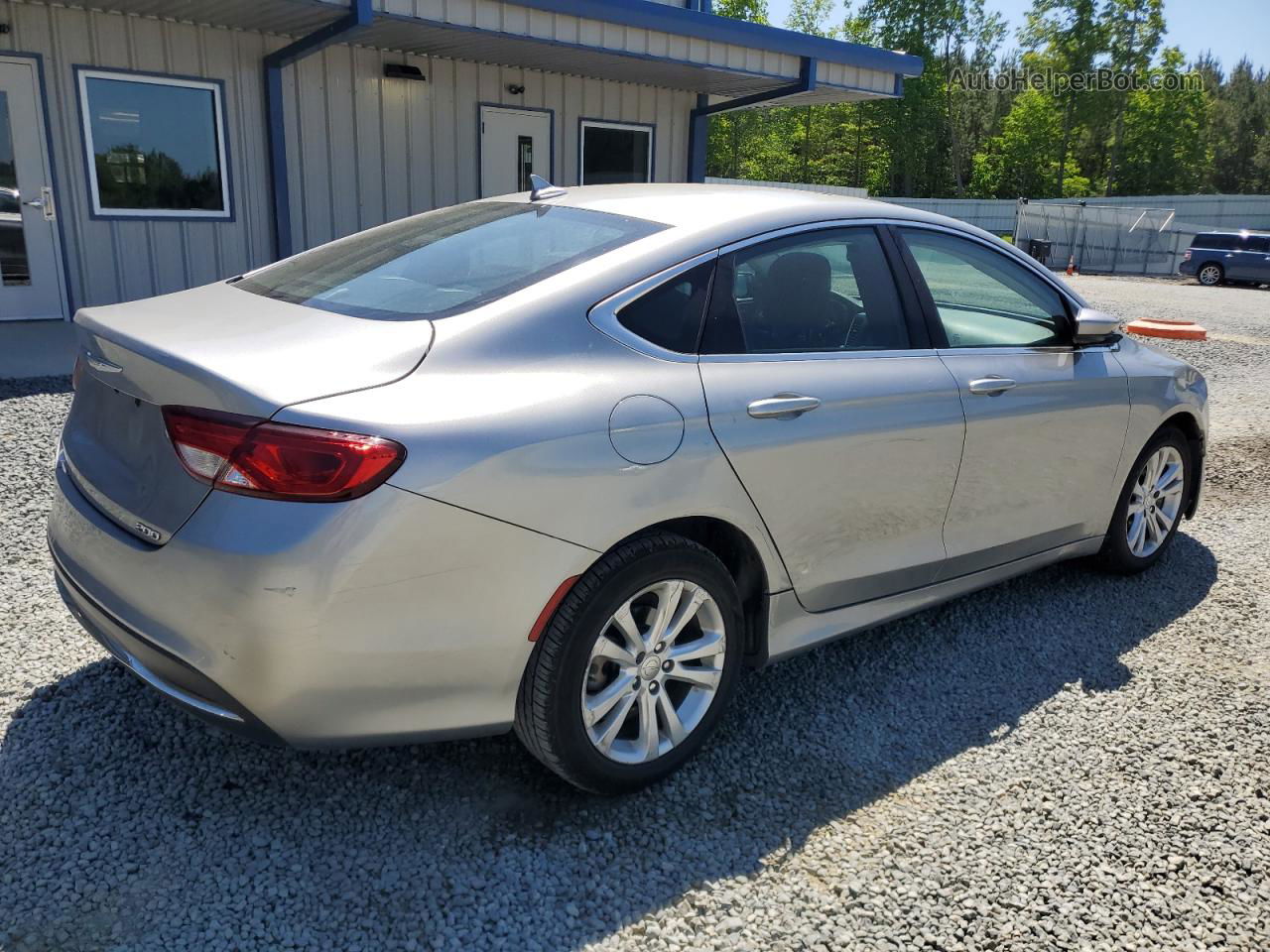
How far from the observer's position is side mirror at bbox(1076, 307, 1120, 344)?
12.8 ft

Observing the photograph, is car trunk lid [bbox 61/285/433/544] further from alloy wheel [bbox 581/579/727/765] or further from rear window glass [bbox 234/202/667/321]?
alloy wheel [bbox 581/579/727/765]

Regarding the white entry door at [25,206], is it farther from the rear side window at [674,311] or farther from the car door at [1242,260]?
the car door at [1242,260]

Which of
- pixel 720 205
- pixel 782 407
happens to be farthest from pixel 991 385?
pixel 720 205

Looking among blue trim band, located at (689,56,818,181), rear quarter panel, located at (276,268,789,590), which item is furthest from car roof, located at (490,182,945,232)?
blue trim band, located at (689,56,818,181)

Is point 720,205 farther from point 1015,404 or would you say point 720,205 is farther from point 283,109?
point 283,109

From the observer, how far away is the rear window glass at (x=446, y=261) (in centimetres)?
270

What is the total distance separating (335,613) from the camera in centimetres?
216

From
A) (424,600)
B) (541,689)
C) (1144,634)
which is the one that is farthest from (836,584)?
(1144,634)

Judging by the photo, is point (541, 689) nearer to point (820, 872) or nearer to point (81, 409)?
point (820, 872)

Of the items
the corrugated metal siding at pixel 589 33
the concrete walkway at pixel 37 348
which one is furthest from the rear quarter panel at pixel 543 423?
the corrugated metal siding at pixel 589 33

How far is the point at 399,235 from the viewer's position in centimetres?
335

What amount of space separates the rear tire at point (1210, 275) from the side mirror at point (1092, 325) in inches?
1060

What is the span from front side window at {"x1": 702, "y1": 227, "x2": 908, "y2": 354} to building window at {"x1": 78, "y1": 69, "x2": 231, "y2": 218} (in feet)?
27.4

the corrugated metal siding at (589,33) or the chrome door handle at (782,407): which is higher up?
the corrugated metal siding at (589,33)
